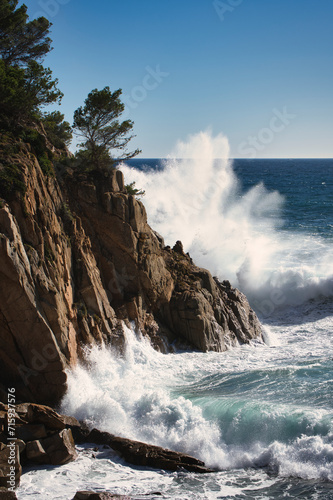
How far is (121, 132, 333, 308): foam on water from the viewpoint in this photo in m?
32.4

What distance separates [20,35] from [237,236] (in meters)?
24.4

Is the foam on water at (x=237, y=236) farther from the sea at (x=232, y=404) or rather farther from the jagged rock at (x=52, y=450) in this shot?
the jagged rock at (x=52, y=450)

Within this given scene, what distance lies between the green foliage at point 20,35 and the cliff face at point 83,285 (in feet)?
22.3

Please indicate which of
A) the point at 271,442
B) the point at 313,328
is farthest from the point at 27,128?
the point at 313,328

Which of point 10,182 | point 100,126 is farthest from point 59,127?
point 10,182

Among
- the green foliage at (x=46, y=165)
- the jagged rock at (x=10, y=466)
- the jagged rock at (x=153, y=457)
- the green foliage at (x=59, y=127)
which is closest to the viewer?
the jagged rock at (x=10, y=466)

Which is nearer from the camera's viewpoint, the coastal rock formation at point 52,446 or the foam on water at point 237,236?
the coastal rock formation at point 52,446

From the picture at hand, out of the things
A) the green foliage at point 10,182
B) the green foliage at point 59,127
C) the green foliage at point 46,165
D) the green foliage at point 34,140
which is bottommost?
the green foliage at point 10,182

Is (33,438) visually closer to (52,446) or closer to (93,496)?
(52,446)

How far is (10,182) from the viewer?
16.7 metres

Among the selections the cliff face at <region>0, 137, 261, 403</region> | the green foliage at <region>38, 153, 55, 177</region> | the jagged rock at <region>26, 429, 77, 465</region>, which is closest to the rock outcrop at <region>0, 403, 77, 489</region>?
the jagged rock at <region>26, 429, 77, 465</region>

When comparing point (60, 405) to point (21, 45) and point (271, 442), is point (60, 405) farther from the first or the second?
point (21, 45)

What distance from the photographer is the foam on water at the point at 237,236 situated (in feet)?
106

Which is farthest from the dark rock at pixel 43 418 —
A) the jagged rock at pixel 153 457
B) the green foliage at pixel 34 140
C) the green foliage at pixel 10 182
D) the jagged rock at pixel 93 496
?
the green foliage at pixel 34 140
